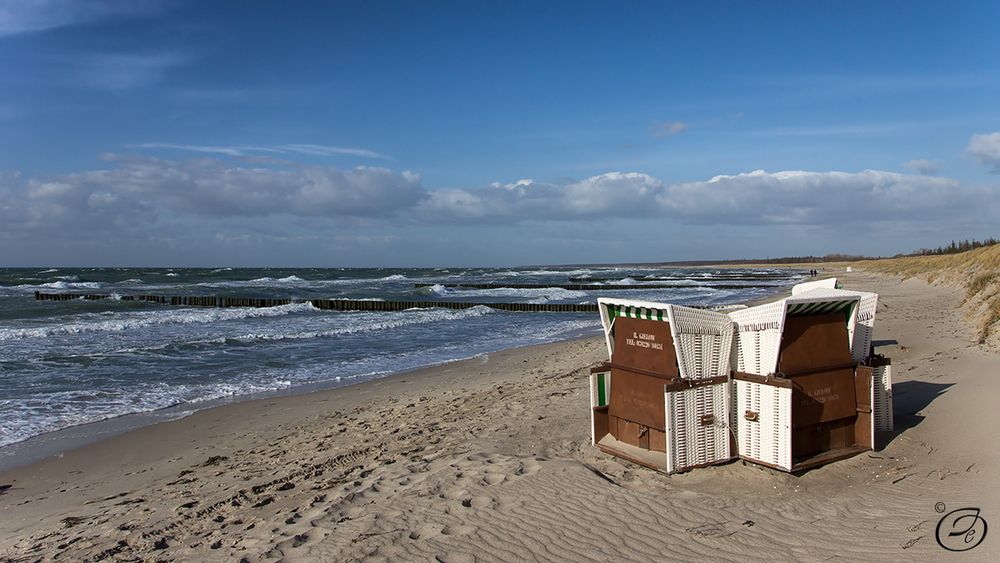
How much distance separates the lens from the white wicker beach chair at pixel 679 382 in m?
5.31

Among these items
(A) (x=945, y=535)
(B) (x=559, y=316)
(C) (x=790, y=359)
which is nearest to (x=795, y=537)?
(A) (x=945, y=535)

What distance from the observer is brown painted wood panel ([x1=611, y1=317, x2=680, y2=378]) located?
18.2 feet

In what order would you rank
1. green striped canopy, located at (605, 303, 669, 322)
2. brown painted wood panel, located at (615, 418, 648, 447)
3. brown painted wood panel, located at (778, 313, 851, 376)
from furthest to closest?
brown painted wood panel, located at (615, 418, 648, 447) < green striped canopy, located at (605, 303, 669, 322) < brown painted wood panel, located at (778, 313, 851, 376)

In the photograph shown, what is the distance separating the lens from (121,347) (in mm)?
16578

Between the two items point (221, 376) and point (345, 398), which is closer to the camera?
point (345, 398)

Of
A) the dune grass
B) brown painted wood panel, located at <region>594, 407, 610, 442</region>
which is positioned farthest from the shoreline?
the dune grass

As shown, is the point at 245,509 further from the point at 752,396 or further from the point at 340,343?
the point at 340,343

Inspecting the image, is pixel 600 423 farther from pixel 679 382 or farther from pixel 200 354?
pixel 200 354

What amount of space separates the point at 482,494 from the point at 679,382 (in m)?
1.87

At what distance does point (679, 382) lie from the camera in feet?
17.5

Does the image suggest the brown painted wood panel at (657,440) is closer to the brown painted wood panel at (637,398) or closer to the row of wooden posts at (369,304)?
the brown painted wood panel at (637,398)

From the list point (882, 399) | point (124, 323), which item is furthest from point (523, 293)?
point (882, 399)

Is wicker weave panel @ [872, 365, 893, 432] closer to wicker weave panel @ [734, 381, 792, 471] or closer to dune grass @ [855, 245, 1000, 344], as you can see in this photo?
wicker weave panel @ [734, 381, 792, 471]

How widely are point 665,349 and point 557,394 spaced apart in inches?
160
